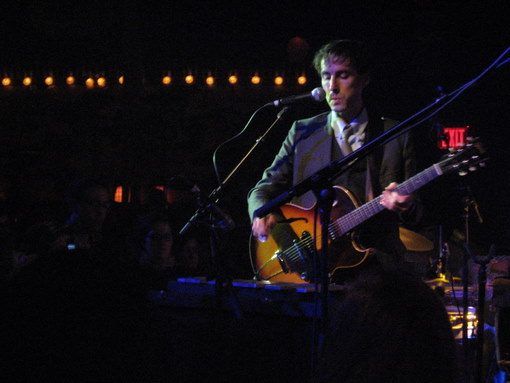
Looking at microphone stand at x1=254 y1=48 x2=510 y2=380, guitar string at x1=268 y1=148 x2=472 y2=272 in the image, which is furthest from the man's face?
microphone stand at x1=254 y1=48 x2=510 y2=380

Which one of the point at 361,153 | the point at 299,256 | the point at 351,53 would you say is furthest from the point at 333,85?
the point at 361,153

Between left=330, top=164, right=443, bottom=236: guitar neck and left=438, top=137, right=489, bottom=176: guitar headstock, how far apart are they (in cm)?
5

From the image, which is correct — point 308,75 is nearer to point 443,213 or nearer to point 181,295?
point 443,213

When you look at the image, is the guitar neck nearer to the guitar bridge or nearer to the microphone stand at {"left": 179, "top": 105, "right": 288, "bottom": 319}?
the guitar bridge

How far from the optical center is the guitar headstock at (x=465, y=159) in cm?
340

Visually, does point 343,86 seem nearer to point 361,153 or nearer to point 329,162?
point 329,162

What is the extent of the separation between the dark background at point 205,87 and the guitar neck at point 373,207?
5285 mm

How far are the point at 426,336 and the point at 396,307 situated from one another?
0.09 meters

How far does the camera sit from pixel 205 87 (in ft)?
31.1

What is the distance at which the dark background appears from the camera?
9.09 metres

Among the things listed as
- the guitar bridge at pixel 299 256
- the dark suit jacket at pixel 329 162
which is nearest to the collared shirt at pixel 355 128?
the dark suit jacket at pixel 329 162

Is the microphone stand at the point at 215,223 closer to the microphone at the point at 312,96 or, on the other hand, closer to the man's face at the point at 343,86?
the microphone at the point at 312,96

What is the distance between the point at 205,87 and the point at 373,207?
6.51 m

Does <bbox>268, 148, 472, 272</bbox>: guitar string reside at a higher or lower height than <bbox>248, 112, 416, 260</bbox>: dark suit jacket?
lower
